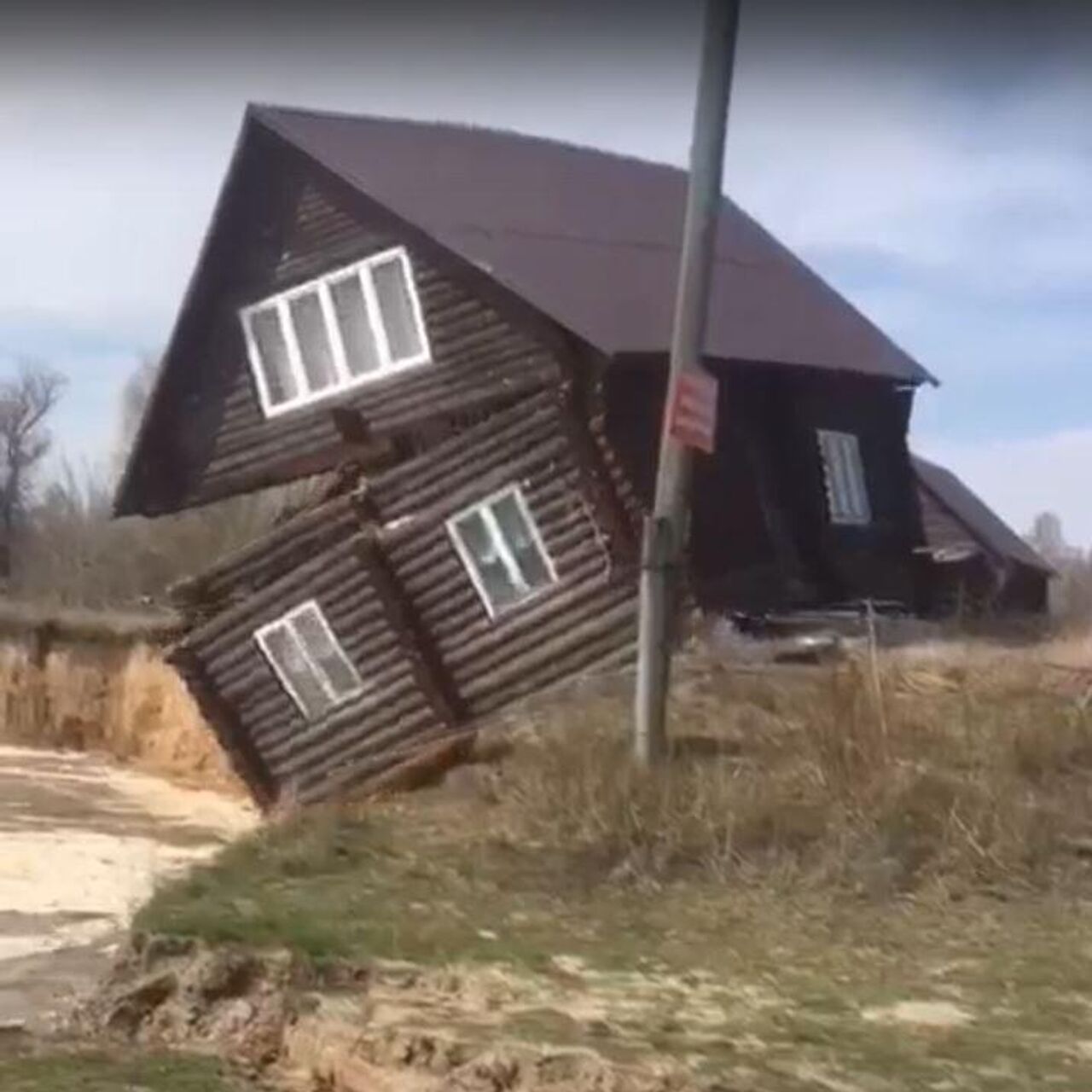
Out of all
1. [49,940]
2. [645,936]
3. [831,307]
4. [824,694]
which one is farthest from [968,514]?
[645,936]

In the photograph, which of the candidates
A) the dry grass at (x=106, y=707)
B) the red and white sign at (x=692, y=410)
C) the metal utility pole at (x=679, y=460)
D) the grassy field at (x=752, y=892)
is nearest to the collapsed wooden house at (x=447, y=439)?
the grassy field at (x=752, y=892)

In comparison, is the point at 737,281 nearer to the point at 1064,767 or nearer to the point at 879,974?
the point at 1064,767

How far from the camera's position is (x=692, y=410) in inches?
488

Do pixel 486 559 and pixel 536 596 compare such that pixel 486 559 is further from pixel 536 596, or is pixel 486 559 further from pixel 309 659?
pixel 309 659

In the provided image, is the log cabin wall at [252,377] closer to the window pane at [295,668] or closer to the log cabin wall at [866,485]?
the window pane at [295,668]

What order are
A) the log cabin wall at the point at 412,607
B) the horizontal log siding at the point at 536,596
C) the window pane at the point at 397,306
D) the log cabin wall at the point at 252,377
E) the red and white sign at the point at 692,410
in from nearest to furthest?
the red and white sign at the point at 692,410, the horizontal log siding at the point at 536,596, the log cabin wall at the point at 412,607, the log cabin wall at the point at 252,377, the window pane at the point at 397,306

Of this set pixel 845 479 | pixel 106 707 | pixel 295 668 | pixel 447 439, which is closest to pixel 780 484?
pixel 845 479

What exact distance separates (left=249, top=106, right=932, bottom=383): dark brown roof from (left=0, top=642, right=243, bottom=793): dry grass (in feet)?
31.7

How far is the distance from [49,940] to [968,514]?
17.3m

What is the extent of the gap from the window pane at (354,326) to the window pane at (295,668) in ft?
9.29

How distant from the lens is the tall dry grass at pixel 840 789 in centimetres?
1092

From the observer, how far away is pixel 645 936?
9758 millimetres

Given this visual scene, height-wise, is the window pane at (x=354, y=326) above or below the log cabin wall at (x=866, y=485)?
above

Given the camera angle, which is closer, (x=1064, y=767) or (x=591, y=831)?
(x=591, y=831)
